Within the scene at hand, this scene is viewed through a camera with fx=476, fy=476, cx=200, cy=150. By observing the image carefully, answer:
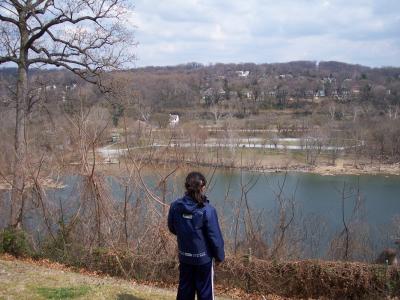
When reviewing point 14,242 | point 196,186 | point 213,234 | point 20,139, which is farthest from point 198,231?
point 20,139

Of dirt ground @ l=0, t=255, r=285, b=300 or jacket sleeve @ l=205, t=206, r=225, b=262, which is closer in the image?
jacket sleeve @ l=205, t=206, r=225, b=262

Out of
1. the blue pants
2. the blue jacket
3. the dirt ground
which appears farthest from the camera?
the dirt ground

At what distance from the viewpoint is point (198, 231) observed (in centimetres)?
423

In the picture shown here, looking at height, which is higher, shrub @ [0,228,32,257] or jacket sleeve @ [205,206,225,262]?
jacket sleeve @ [205,206,225,262]

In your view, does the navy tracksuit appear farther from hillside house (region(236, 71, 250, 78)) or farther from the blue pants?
hillside house (region(236, 71, 250, 78))

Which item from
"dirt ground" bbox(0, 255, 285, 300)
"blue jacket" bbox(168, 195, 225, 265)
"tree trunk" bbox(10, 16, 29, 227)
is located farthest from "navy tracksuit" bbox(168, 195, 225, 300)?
"tree trunk" bbox(10, 16, 29, 227)

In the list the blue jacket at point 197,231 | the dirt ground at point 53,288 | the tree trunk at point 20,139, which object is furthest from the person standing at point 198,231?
the tree trunk at point 20,139

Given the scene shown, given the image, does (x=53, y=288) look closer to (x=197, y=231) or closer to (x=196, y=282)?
(x=196, y=282)

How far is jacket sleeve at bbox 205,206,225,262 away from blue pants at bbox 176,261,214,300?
0.16m

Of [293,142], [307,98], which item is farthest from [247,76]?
[293,142]

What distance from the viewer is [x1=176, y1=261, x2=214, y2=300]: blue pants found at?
4.38m

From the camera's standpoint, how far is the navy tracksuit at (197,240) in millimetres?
4215

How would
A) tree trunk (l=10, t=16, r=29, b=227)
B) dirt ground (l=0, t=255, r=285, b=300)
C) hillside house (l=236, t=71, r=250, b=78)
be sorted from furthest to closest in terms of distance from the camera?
hillside house (l=236, t=71, r=250, b=78), tree trunk (l=10, t=16, r=29, b=227), dirt ground (l=0, t=255, r=285, b=300)

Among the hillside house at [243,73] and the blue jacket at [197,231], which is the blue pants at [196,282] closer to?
the blue jacket at [197,231]
